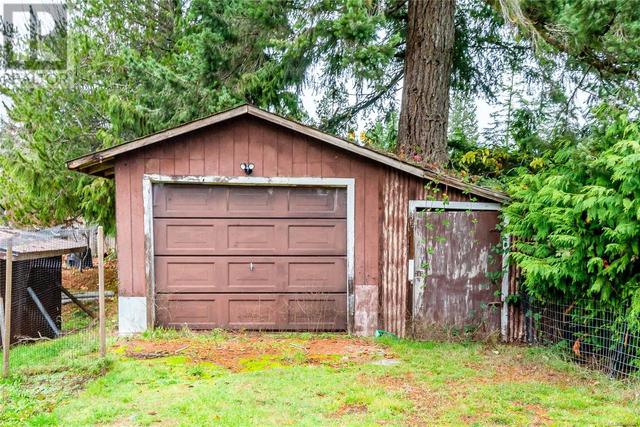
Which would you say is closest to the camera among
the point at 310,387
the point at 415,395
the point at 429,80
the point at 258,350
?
the point at 415,395

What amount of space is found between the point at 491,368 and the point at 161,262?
15.3ft

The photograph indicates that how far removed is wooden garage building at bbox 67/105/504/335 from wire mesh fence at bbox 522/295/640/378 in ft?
5.72

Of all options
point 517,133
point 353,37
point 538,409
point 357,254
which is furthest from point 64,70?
point 538,409

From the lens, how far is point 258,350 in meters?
5.56

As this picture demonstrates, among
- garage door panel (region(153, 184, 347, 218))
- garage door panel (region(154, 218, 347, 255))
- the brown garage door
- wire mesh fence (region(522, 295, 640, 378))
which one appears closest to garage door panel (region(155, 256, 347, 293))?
the brown garage door

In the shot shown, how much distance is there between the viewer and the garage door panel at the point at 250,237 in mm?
6320

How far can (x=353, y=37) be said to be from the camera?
6617 millimetres

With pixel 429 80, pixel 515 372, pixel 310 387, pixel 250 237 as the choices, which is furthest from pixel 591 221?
pixel 429 80

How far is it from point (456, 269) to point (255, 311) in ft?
10.1

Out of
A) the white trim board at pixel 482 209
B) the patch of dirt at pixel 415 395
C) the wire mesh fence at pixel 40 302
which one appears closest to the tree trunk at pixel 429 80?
the white trim board at pixel 482 209

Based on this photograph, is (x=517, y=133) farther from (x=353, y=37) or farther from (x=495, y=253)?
(x=353, y=37)

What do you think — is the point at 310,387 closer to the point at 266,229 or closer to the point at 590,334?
the point at 266,229

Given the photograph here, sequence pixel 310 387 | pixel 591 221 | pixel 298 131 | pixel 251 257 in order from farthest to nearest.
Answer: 1. pixel 251 257
2. pixel 298 131
3. pixel 591 221
4. pixel 310 387

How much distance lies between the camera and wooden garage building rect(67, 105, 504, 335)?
619 cm
